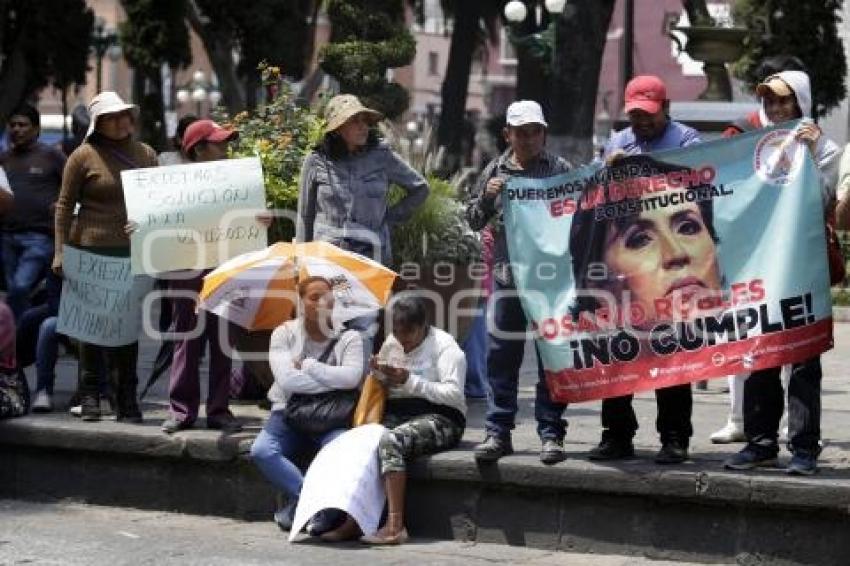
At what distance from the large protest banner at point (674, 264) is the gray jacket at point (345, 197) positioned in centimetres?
122

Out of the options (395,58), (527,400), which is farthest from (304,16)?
(527,400)

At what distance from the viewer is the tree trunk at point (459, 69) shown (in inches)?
1718

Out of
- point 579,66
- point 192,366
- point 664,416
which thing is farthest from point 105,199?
point 579,66

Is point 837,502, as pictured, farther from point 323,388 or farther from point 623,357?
point 323,388

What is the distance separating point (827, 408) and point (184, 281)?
3624 mm

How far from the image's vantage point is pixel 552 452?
8633 millimetres

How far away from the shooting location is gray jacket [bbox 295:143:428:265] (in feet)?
32.4

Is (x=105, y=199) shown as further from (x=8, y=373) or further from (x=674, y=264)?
(x=674, y=264)

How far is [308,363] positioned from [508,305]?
3.12ft

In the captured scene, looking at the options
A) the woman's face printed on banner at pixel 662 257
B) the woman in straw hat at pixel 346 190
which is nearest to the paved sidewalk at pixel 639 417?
the woman's face printed on banner at pixel 662 257

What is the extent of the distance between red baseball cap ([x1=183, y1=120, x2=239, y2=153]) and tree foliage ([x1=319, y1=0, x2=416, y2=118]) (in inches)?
296

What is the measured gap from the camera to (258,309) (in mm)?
9977

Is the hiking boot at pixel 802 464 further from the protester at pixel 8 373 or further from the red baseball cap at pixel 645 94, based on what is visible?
the protester at pixel 8 373

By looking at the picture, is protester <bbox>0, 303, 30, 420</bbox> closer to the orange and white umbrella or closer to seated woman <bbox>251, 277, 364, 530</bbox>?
the orange and white umbrella
